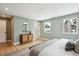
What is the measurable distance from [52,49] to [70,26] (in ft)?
1.86

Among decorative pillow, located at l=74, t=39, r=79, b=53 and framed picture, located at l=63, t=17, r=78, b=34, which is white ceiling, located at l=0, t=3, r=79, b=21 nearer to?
framed picture, located at l=63, t=17, r=78, b=34

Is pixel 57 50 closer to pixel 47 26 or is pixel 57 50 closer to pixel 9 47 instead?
pixel 47 26

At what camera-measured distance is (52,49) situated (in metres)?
1.75

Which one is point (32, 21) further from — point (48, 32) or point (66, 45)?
point (66, 45)

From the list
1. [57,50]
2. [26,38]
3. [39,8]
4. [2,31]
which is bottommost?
[57,50]

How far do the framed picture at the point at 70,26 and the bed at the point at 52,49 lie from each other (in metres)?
0.20

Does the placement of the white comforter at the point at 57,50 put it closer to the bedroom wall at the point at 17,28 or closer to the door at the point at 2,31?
the bedroom wall at the point at 17,28

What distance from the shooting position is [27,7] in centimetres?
175

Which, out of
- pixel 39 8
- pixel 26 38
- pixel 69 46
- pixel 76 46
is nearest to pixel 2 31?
pixel 26 38

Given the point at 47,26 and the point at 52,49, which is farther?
the point at 47,26

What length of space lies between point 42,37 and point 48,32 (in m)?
0.16

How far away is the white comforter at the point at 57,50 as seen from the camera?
1.71m

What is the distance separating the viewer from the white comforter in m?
1.71

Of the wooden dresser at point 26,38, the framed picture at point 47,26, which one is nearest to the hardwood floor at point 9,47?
the wooden dresser at point 26,38
